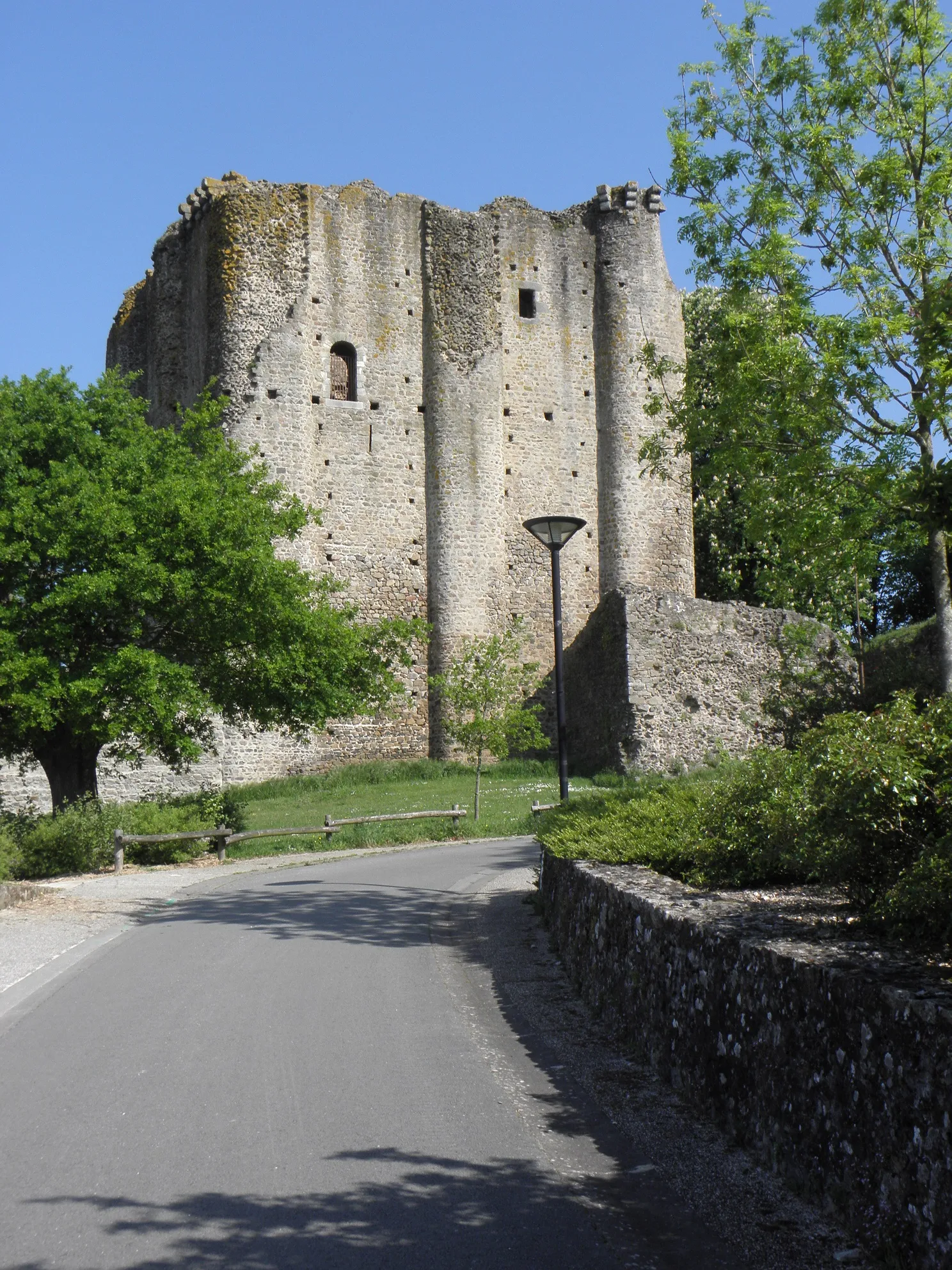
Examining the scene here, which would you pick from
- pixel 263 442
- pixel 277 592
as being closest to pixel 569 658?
pixel 263 442

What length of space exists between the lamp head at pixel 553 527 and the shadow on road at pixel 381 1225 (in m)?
10.3

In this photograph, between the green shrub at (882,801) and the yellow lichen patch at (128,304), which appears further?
the yellow lichen patch at (128,304)

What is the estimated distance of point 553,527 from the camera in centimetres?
1484

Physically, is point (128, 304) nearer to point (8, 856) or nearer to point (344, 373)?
point (344, 373)

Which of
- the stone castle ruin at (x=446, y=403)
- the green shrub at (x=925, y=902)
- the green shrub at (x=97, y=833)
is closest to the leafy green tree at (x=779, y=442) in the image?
the green shrub at (x=925, y=902)

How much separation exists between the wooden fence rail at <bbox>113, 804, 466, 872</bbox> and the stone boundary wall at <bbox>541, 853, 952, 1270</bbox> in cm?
1318

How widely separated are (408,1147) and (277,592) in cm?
1656

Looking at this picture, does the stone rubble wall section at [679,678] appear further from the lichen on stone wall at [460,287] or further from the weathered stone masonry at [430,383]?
the lichen on stone wall at [460,287]

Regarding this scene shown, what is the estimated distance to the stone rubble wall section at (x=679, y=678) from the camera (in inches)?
1264

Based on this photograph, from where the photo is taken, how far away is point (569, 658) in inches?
1480

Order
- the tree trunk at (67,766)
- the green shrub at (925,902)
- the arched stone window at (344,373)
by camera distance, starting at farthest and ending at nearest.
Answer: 1. the arched stone window at (344,373)
2. the tree trunk at (67,766)
3. the green shrub at (925,902)

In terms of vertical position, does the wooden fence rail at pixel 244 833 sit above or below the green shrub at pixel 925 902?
below

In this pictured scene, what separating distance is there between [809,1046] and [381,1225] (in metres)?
1.77

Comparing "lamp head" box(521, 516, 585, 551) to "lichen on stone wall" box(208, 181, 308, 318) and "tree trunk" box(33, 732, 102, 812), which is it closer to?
"tree trunk" box(33, 732, 102, 812)
